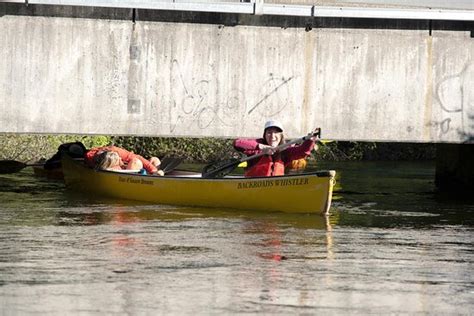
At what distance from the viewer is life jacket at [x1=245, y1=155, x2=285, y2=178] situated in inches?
840

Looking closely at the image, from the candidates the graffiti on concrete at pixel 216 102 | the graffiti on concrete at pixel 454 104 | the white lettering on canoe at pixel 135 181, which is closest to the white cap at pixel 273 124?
the graffiti on concrete at pixel 216 102

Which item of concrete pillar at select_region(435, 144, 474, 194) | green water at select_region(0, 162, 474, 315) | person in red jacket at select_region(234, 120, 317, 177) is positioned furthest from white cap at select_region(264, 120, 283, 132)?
concrete pillar at select_region(435, 144, 474, 194)

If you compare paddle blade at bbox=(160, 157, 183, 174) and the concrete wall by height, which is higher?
the concrete wall

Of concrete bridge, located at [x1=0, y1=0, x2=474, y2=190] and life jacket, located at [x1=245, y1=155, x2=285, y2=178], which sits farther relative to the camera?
life jacket, located at [x1=245, y1=155, x2=285, y2=178]

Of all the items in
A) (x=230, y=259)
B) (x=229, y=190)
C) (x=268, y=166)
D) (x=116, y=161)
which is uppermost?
(x=268, y=166)

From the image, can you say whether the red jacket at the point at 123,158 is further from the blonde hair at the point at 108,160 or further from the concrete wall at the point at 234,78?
the concrete wall at the point at 234,78

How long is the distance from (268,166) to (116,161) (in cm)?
375

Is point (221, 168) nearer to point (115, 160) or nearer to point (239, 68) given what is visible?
point (239, 68)

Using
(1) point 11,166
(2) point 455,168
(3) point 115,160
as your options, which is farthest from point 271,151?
(1) point 11,166

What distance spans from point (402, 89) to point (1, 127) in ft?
21.1

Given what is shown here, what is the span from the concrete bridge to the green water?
1459mm

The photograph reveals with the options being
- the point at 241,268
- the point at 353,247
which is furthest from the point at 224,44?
the point at 241,268

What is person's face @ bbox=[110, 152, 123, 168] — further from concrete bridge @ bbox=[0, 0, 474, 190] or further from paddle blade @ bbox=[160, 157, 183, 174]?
concrete bridge @ bbox=[0, 0, 474, 190]

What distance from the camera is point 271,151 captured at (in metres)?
20.8
